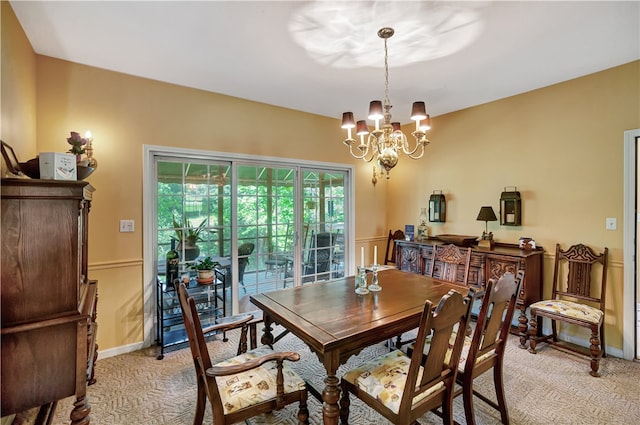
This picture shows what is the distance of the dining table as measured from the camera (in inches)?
61.2

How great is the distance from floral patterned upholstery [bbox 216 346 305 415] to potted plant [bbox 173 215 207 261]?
1921mm

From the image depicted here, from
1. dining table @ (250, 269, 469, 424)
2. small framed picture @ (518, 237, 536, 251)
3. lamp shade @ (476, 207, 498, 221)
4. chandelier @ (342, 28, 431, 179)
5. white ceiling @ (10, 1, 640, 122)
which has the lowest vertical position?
dining table @ (250, 269, 469, 424)

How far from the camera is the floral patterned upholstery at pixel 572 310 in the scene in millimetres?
2586

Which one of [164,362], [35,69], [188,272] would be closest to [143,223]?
[188,272]

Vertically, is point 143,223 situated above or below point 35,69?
below

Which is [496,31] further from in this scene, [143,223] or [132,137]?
[143,223]

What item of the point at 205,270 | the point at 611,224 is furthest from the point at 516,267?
the point at 205,270

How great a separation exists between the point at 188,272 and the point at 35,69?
223 cm

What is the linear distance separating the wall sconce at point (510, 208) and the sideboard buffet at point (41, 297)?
395cm

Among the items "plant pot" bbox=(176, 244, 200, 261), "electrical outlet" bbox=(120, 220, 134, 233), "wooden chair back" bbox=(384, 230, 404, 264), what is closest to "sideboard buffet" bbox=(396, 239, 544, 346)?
"wooden chair back" bbox=(384, 230, 404, 264)

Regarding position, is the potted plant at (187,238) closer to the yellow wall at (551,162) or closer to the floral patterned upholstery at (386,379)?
the floral patterned upholstery at (386,379)

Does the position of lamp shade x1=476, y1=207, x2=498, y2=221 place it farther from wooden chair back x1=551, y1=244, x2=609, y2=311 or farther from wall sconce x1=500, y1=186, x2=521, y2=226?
wooden chair back x1=551, y1=244, x2=609, y2=311

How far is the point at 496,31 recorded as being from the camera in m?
2.23

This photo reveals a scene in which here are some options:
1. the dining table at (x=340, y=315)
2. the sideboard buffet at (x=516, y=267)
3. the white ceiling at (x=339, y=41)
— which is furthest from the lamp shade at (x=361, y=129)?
the sideboard buffet at (x=516, y=267)
